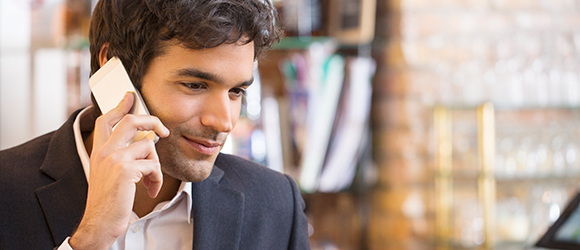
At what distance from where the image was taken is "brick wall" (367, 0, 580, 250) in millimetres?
2332

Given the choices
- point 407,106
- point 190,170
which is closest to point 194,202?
point 190,170

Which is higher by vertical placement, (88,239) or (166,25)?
(166,25)

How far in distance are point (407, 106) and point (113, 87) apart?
1474 mm

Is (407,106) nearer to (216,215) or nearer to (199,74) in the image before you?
(216,215)

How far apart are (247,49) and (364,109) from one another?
1.27m

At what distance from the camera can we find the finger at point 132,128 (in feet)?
3.53

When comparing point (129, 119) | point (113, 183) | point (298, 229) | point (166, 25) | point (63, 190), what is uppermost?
point (166, 25)

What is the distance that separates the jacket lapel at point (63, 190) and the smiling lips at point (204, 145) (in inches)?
10.9

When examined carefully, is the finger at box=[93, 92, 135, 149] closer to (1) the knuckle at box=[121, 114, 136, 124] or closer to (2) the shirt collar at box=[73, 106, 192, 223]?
(1) the knuckle at box=[121, 114, 136, 124]

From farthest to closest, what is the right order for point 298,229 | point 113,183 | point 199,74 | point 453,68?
point 453,68 < point 298,229 < point 199,74 < point 113,183

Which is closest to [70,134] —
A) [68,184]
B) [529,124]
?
[68,184]

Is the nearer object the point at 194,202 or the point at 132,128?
the point at 132,128

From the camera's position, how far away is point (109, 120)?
3.73 feet

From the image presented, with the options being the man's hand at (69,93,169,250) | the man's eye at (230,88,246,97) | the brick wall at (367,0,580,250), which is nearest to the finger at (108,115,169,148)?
the man's hand at (69,93,169,250)
